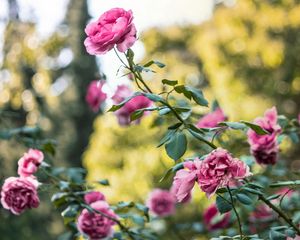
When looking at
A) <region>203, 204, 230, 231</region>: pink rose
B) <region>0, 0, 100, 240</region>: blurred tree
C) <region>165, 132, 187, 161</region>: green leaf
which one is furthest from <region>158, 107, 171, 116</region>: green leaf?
<region>203, 204, 230, 231</region>: pink rose

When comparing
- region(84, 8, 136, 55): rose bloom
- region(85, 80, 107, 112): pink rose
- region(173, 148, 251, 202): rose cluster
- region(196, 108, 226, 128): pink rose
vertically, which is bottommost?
region(196, 108, 226, 128): pink rose

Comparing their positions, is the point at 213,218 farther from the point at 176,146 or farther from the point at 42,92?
the point at 42,92

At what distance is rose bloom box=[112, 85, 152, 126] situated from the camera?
5.63 ft

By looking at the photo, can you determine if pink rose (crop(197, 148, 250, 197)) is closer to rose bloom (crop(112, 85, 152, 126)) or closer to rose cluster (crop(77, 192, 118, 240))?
rose cluster (crop(77, 192, 118, 240))

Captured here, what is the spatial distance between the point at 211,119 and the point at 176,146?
21.8 inches

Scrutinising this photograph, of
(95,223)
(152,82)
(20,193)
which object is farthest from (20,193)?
(152,82)

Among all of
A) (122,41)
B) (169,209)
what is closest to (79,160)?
(169,209)

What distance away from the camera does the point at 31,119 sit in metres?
5.96

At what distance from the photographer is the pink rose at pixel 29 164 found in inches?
61.3

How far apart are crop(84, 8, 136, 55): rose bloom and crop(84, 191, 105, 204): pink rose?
20.7 inches

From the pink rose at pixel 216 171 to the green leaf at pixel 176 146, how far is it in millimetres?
87

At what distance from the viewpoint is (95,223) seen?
1530 mm

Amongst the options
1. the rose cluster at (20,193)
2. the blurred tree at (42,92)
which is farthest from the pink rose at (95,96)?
the rose cluster at (20,193)

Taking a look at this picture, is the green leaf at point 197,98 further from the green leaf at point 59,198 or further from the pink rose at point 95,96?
the pink rose at point 95,96
